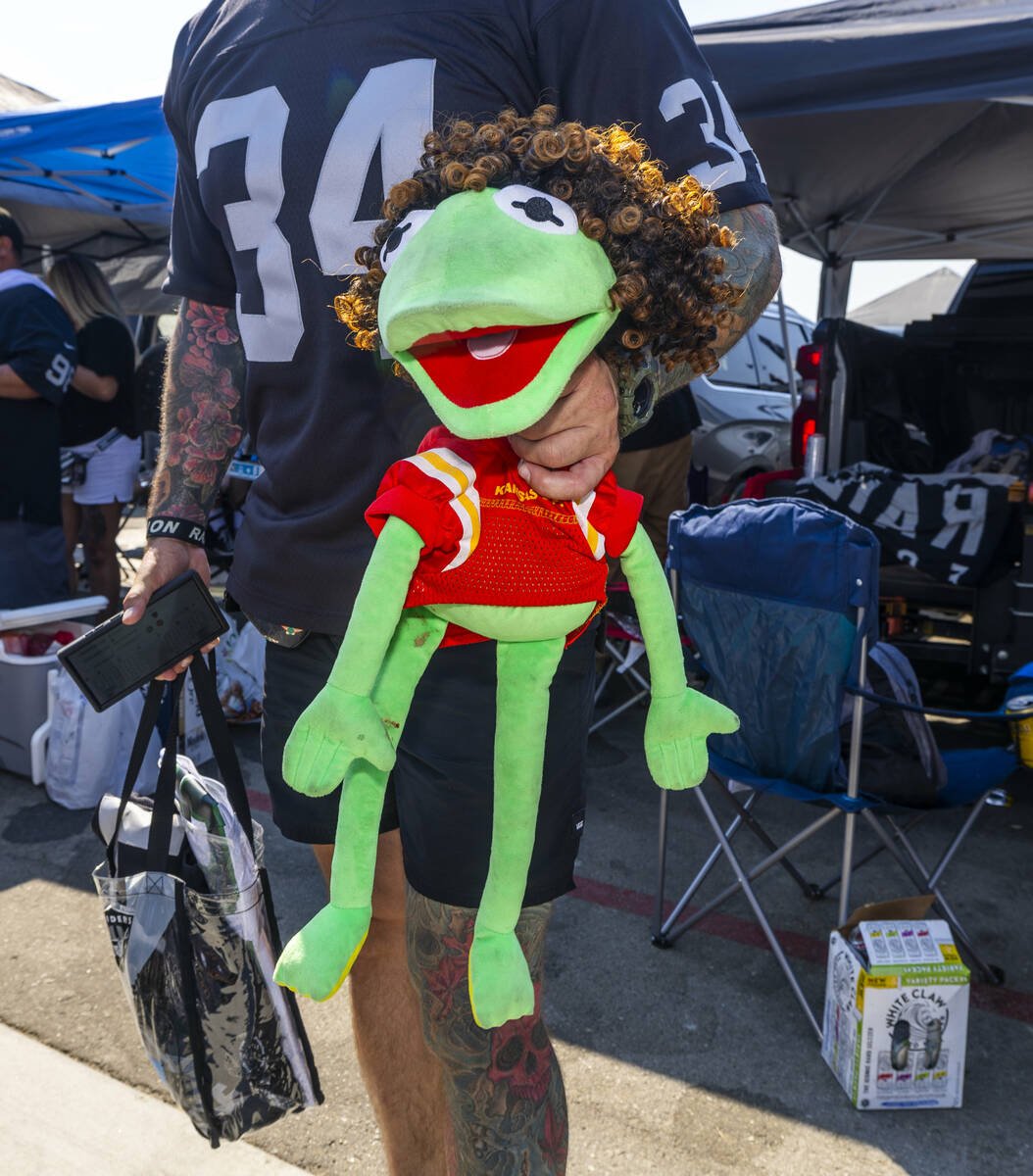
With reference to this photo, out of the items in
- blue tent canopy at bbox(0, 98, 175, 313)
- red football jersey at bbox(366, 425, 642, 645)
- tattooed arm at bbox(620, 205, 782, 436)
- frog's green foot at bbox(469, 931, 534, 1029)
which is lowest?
frog's green foot at bbox(469, 931, 534, 1029)

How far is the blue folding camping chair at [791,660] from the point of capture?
102 inches

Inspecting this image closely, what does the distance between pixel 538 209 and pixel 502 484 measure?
0.27m

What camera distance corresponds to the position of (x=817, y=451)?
541cm

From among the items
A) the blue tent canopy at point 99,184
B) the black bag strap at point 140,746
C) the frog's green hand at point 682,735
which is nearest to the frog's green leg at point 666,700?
the frog's green hand at point 682,735

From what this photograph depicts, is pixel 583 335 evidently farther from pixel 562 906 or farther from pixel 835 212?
pixel 835 212

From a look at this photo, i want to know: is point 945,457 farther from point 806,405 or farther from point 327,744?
point 327,744

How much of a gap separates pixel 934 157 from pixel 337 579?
659 cm

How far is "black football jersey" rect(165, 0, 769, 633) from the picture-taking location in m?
1.23

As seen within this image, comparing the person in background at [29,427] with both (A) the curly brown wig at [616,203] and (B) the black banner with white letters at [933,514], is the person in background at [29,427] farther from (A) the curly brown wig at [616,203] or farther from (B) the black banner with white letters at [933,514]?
(A) the curly brown wig at [616,203]

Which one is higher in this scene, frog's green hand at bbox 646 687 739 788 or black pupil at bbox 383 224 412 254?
black pupil at bbox 383 224 412 254

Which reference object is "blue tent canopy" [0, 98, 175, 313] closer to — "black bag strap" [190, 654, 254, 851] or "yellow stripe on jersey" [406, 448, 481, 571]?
"black bag strap" [190, 654, 254, 851]

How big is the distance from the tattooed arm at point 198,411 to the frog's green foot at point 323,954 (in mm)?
895

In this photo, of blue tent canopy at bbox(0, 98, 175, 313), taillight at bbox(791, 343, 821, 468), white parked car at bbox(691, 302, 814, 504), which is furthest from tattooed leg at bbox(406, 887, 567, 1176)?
blue tent canopy at bbox(0, 98, 175, 313)

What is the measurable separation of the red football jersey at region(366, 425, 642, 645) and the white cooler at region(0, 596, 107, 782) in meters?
3.41
